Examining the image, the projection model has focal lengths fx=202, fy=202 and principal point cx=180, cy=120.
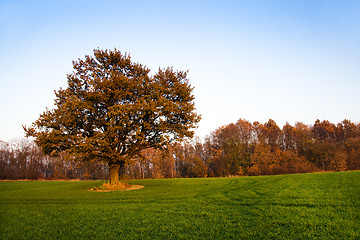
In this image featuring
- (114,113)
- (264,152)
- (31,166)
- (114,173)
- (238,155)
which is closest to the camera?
(114,113)

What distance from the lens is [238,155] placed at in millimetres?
53531

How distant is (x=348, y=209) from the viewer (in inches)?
287

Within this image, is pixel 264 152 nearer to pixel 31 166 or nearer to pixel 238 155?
pixel 238 155

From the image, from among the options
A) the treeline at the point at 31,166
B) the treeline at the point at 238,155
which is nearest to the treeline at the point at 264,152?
the treeline at the point at 238,155

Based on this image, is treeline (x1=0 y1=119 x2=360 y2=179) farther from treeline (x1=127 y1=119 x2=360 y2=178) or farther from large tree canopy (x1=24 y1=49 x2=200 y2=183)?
large tree canopy (x1=24 y1=49 x2=200 y2=183)

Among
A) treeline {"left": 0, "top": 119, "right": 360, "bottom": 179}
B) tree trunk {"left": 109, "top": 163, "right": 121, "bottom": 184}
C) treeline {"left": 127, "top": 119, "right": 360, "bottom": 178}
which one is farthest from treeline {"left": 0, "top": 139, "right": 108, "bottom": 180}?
tree trunk {"left": 109, "top": 163, "right": 121, "bottom": 184}

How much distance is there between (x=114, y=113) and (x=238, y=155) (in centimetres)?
4430

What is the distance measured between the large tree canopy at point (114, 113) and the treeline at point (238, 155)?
31702mm

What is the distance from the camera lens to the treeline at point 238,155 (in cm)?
4800

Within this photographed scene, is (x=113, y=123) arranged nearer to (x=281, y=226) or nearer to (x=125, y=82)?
(x=125, y=82)

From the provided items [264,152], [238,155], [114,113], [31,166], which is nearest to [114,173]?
[114,113]

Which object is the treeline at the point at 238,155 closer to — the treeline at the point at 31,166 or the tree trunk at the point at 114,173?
the treeline at the point at 31,166

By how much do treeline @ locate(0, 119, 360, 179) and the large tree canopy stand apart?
3170 cm

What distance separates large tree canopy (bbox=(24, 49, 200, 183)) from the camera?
55.0 ft
